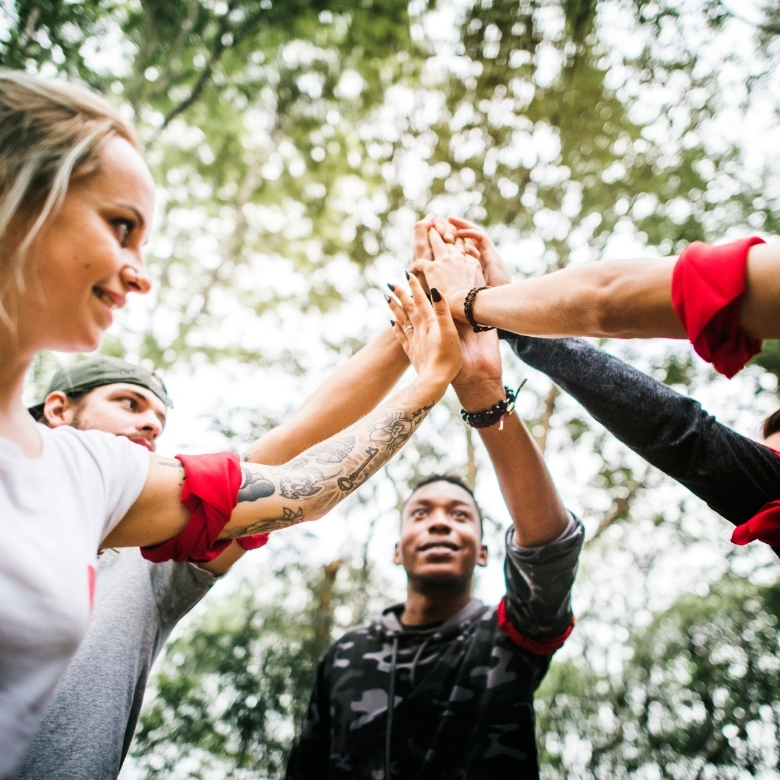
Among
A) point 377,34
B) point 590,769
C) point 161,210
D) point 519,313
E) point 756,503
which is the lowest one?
point 590,769

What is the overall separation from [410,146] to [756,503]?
6.18m

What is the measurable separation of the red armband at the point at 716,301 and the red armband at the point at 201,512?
1.15m

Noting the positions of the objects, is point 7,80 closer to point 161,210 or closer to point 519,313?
point 519,313

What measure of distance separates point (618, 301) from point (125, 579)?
193 cm

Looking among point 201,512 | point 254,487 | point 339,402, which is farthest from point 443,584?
point 201,512

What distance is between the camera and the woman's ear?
2.31m

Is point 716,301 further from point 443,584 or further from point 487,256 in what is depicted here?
point 443,584

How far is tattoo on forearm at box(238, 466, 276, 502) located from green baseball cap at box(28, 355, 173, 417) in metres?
1.24

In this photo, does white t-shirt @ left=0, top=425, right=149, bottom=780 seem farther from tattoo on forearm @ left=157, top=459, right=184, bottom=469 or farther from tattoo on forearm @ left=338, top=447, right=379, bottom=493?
tattoo on forearm @ left=338, top=447, right=379, bottom=493

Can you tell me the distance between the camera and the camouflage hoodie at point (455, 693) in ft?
7.80

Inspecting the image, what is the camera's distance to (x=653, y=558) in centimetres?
617

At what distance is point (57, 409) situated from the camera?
7.79 feet

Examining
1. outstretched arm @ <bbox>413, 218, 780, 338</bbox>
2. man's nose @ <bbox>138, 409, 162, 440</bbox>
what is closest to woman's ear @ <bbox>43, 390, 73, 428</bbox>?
man's nose @ <bbox>138, 409, 162, 440</bbox>

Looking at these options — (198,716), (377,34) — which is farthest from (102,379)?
(377,34)
